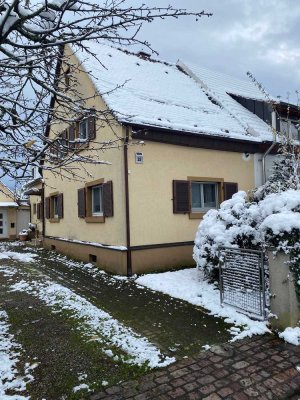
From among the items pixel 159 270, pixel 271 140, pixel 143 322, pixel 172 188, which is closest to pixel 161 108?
pixel 172 188

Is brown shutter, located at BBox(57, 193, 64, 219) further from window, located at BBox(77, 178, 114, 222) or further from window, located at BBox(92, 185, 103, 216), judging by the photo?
window, located at BBox(92, 185, 103, 216)

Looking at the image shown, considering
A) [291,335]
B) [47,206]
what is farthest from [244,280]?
[47,206]

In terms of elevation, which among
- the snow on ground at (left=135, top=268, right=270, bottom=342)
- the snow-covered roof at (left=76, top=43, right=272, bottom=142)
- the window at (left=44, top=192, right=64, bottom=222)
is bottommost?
the snow on ground at (left=135, top=268, right=270, bottom=342)

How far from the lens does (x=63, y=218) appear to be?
13961mm

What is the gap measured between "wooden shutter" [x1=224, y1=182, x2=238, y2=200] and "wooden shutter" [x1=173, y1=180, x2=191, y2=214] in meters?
1.63

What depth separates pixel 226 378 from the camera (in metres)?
3.50

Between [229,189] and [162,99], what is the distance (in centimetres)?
395

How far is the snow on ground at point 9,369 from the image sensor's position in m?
3.39

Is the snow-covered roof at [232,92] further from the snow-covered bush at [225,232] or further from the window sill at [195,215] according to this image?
the snow-covered bush at [225,232]

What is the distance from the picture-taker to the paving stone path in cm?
324

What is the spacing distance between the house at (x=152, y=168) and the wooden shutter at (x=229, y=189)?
1.4 inches

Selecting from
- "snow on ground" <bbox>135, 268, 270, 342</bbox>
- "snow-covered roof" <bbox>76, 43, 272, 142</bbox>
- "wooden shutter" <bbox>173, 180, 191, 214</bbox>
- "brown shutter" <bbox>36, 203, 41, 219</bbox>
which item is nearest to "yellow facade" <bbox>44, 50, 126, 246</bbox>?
"snow-covered roof" <bbox>76, 43, 272, 142</bbox>

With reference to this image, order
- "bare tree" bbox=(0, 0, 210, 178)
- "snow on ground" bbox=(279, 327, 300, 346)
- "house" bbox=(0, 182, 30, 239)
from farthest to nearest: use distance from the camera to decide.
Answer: "house" bbox=(0, 182, 30, 239)
"snow on ground" bbox=(279, 327, 300, 346)
"bare tree" bbox=(0, 0, 210, 178)

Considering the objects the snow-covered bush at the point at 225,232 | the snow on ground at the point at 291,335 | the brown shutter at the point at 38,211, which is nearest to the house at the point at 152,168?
the snow-covered bush at the point at 225,232
